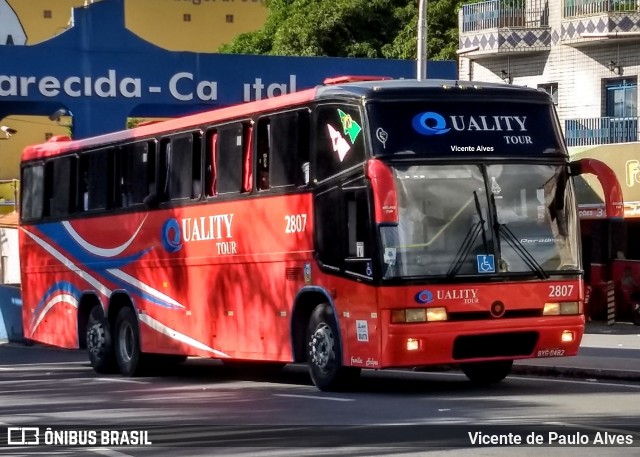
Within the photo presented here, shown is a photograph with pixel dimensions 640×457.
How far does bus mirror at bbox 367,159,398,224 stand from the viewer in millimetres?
15828

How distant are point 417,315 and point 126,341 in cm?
790

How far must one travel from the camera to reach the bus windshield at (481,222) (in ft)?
52.7

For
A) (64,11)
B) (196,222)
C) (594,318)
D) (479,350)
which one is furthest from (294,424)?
(64,11)

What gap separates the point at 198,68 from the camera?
31938mm

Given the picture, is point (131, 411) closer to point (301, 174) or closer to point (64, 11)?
point (301, 174)

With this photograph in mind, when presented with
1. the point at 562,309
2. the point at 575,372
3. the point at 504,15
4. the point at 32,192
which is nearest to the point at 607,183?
the point at 562,309

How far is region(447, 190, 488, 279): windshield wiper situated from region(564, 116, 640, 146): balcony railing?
81.4 feet

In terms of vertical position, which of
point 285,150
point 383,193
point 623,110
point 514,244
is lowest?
point 514,244

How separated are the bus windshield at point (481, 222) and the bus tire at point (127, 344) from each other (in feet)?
24.2

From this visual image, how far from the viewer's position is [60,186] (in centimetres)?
2477

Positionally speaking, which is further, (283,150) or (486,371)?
(486,371)

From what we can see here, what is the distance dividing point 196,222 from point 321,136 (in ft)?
12.1

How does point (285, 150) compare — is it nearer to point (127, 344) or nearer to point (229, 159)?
point (229, 159)

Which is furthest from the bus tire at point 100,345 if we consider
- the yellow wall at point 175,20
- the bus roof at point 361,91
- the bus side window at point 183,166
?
the yellow wall at point 175,20
